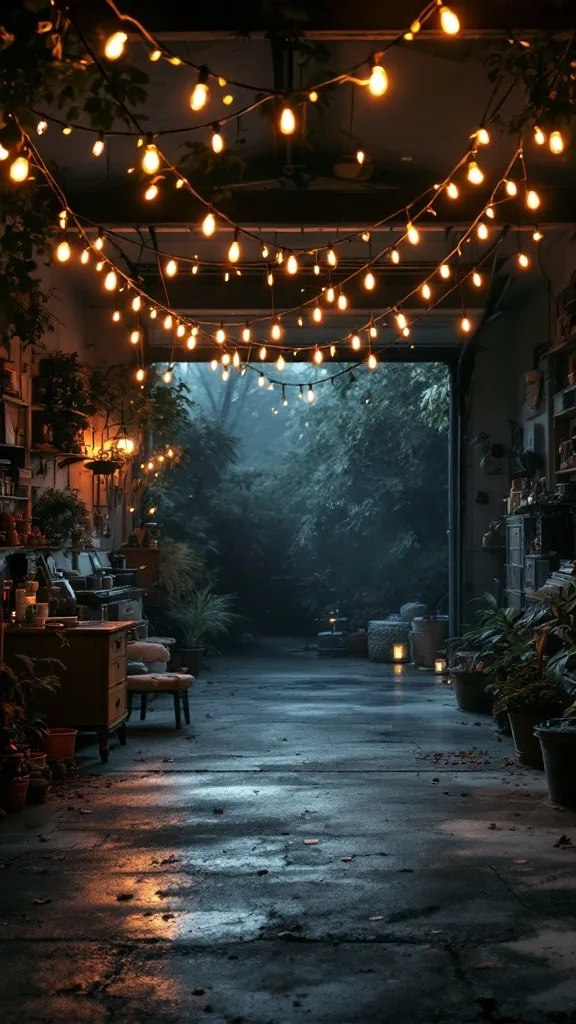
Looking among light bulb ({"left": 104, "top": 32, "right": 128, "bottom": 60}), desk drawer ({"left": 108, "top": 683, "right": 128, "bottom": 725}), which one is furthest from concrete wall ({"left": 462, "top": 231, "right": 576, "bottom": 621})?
light bulb ({"left": 104, "top": 32, "right": 128, "bottom": 60})

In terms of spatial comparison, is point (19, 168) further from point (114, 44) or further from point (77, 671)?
point (77, 671)

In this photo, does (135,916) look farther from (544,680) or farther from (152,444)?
(152,444)

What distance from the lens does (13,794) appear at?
19.6 feet

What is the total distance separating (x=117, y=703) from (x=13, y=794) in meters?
1.75

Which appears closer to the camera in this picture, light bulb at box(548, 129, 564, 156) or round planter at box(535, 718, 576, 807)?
light bulb at box(548, 129, 564, 156)

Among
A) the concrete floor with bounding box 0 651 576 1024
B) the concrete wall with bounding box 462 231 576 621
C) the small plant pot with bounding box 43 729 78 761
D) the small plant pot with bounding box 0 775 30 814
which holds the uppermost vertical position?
the concrete wall with bounding box 462 231 576 621

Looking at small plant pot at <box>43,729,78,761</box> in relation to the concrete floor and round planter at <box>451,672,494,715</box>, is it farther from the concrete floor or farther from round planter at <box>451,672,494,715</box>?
round planter at <box>451,672,494,715</box>

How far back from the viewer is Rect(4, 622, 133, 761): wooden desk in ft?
23.9

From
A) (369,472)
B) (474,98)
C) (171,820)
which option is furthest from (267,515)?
(171,820)

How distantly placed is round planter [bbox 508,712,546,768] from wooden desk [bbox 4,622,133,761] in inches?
107

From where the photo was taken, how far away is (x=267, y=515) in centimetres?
1955

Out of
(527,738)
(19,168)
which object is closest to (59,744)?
(527,738)

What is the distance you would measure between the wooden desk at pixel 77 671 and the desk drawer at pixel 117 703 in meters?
0.04

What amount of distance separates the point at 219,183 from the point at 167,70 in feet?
5.15
